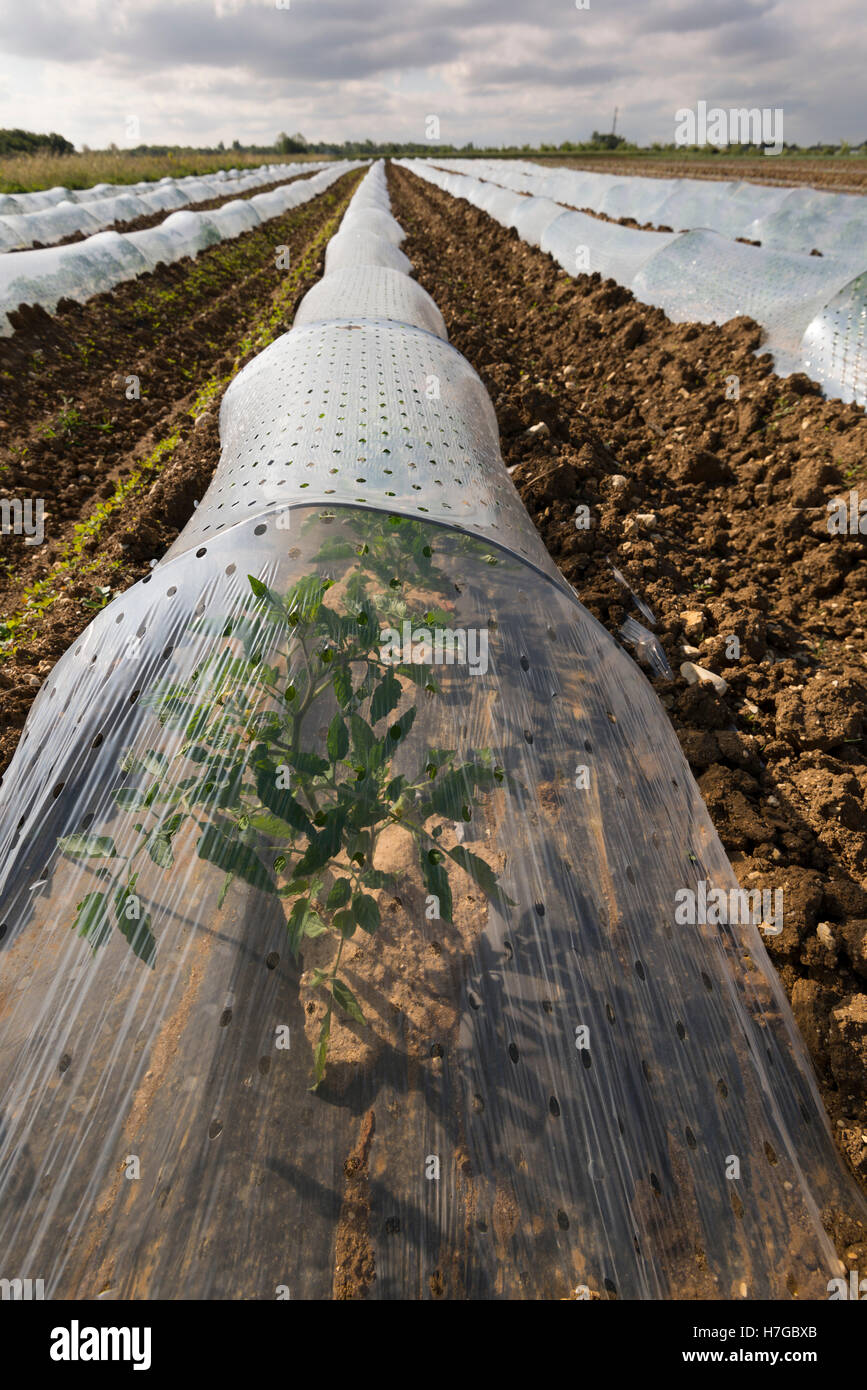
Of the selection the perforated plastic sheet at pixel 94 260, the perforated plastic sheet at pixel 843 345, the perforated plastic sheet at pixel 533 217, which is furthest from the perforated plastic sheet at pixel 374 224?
the perforated plastic sheet at pixel 843 345

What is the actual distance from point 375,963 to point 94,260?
9112mm

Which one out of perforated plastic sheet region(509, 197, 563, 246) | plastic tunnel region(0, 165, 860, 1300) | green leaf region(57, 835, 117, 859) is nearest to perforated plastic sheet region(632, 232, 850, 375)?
perforated plastic sheet region(509, 197, 563, 246)

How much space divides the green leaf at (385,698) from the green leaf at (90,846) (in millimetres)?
612

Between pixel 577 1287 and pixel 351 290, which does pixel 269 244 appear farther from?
pixel 577 1287

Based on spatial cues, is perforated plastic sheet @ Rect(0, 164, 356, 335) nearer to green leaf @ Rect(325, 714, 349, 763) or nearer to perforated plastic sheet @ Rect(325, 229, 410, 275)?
perforated plastic sheet @ Rect(325, 229, 410, 275)

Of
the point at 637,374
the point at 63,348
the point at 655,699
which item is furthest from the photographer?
the point at 63,348

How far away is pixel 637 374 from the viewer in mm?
5340

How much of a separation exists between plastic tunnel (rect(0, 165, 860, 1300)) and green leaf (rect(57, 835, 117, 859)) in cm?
3

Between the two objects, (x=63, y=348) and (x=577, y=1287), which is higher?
(x=63, y=348)

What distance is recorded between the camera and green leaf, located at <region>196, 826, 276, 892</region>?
1.32 metres

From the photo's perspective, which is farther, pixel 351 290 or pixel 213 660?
pixel 351 290

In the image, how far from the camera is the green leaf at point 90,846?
129 centimetres
